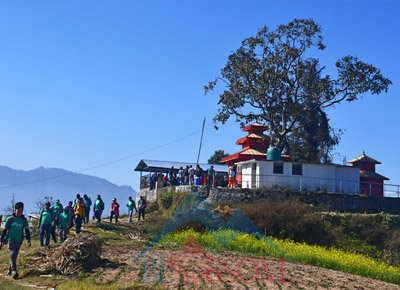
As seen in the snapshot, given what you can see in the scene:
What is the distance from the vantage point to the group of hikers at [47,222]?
61.6 ft

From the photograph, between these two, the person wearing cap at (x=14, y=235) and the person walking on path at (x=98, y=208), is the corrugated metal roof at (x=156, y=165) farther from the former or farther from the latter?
the person wearing cap at (x=14, y=235)

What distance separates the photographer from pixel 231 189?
4141 cm

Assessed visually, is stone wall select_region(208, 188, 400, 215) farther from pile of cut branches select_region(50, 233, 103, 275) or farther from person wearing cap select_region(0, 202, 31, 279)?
person wearing cap select_region(0, 202, 31, 279)

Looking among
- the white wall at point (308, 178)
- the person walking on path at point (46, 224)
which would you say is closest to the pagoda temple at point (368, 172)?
the white wall at point (308, 178)

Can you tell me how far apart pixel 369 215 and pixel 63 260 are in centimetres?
2475

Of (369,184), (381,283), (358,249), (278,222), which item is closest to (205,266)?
(381,283)

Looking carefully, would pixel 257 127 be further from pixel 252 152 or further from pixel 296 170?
pixel 296 170

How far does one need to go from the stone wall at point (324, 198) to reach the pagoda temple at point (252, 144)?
1102 cm

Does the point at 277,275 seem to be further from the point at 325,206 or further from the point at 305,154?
the point at 305,154

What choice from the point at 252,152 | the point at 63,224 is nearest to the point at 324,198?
the point at 252,152

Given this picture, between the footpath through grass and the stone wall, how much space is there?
417 inches

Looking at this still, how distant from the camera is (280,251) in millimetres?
26469

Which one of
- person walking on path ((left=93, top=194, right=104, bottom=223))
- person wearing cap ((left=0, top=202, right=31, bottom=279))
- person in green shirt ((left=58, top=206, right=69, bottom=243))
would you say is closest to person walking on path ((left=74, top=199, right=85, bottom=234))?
person in green shirt ((left=58, top=206, right=69, bottom=243))

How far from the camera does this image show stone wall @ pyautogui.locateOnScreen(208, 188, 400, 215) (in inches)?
1620
